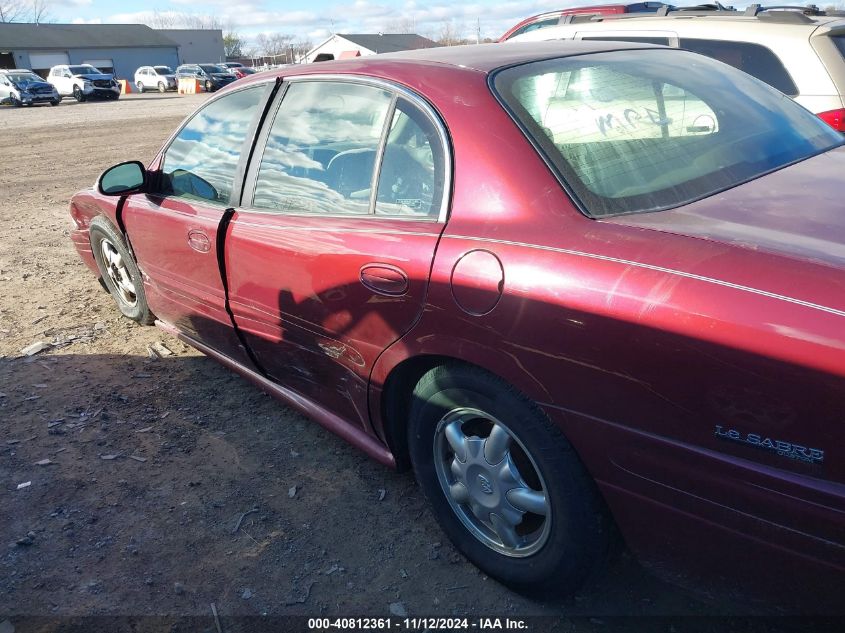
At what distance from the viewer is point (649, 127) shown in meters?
2.46

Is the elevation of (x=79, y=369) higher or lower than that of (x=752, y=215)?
lower

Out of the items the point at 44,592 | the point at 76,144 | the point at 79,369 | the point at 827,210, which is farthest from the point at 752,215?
the point at 76,144

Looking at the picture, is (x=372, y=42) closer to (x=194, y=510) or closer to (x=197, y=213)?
(x=197, y=213)

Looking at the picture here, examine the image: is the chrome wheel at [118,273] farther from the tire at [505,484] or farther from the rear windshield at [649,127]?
the rear windshield at [649,127]

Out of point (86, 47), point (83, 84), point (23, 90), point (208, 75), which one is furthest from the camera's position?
point (86, 47)

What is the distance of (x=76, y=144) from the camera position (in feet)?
52.0

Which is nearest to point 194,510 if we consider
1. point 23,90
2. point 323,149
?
point 323,149

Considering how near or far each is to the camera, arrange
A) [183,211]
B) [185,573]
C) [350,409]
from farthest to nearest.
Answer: [183,211]
[350,409]
[185,573]

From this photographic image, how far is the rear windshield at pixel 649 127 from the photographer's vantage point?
2.14 meters

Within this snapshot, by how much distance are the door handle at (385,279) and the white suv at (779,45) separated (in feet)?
14.8

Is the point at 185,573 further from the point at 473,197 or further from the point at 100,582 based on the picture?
the point at 473,197

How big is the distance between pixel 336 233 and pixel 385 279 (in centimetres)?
33

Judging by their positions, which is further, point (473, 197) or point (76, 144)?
point (76, 144)

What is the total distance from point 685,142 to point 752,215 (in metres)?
0.58
